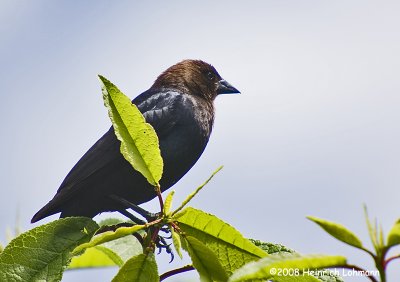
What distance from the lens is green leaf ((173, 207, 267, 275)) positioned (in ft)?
5.74

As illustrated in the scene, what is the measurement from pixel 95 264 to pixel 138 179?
2129mm

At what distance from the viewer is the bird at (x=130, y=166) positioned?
4.64 meters

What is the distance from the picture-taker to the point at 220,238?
1.79 meters

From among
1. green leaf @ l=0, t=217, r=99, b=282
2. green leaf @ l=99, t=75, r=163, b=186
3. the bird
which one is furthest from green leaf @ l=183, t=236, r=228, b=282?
the bird

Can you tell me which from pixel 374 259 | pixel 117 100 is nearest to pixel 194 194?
pixel 117 100

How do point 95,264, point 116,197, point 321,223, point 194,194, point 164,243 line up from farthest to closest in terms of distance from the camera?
point 116,197, point 164,243, point 95,264, point 194,194, point 321,223

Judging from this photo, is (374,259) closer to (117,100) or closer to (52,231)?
(117,100)

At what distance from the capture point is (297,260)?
3.94 ft

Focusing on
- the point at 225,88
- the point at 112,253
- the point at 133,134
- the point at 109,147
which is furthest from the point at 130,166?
the point at 133,134

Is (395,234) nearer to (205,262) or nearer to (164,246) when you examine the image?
(205,262)

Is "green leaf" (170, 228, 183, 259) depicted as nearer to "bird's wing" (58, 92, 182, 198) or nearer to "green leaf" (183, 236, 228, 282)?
"green leaf" (183, 236, 228, 282)

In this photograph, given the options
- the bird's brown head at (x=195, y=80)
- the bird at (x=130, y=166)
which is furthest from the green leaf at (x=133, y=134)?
the bird's brown head at (x=195, y=80)

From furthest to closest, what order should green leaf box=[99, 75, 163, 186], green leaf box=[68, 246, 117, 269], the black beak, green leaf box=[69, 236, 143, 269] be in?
the black beak → green leaf box=[68, 246, 117, 269] → green leaf box=[69, 236, 143, 269] → green leaf box=[99, 75, 163, 186]

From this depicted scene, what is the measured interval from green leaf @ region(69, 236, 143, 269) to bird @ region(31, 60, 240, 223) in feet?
5.30
